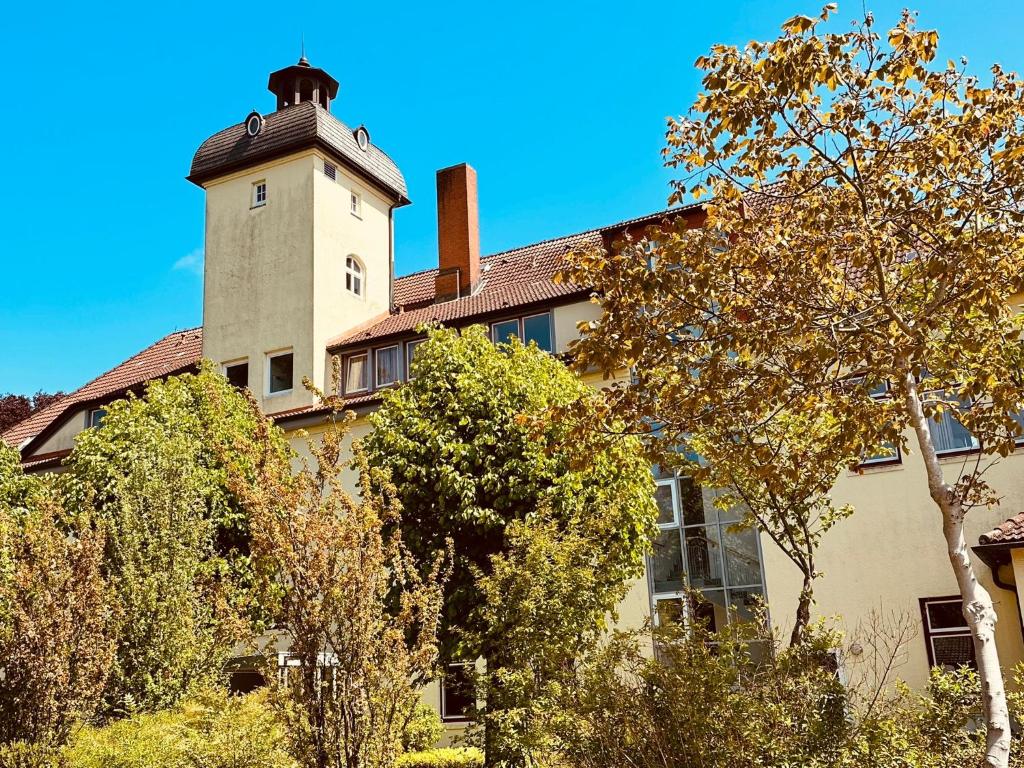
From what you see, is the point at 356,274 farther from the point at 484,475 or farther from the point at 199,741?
the point at 199,741

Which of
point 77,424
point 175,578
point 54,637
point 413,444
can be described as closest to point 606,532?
point 413,444

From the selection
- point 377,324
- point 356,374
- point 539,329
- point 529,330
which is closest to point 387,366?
point 356,374

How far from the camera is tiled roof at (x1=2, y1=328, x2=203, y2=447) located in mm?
28109

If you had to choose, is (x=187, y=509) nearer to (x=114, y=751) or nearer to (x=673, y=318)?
(x=114, y=751)

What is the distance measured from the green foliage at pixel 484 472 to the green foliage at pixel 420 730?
1237 mm

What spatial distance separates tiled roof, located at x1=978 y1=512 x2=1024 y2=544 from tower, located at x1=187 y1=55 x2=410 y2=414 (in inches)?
616

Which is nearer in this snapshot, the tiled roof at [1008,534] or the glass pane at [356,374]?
the tiled roof at [1008,534]

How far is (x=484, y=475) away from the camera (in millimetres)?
14781

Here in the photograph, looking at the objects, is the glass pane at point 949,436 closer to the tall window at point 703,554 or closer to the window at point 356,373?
the tall window at point 703,554

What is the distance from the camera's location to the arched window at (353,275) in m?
26.9

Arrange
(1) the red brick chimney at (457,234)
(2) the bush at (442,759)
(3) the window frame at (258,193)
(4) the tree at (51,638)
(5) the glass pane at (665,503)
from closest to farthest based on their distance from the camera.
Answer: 1. (4) the tree at (51,638)
2. (2) the bush at (442,759)
3. (5) the glass pane at (665,503)
4. (1) the red brick chimney at (457,234)
5. (3) the window frame at (258,193)

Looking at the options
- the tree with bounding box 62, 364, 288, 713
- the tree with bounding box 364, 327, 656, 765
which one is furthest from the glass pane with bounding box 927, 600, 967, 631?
the tree with bounding box 62, 364, 288, 713

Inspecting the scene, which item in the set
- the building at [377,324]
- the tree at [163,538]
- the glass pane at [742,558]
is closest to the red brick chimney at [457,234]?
the building at [377,324]

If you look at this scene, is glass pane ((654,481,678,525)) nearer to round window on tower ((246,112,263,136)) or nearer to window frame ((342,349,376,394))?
window frame ((342,349,376,394))
